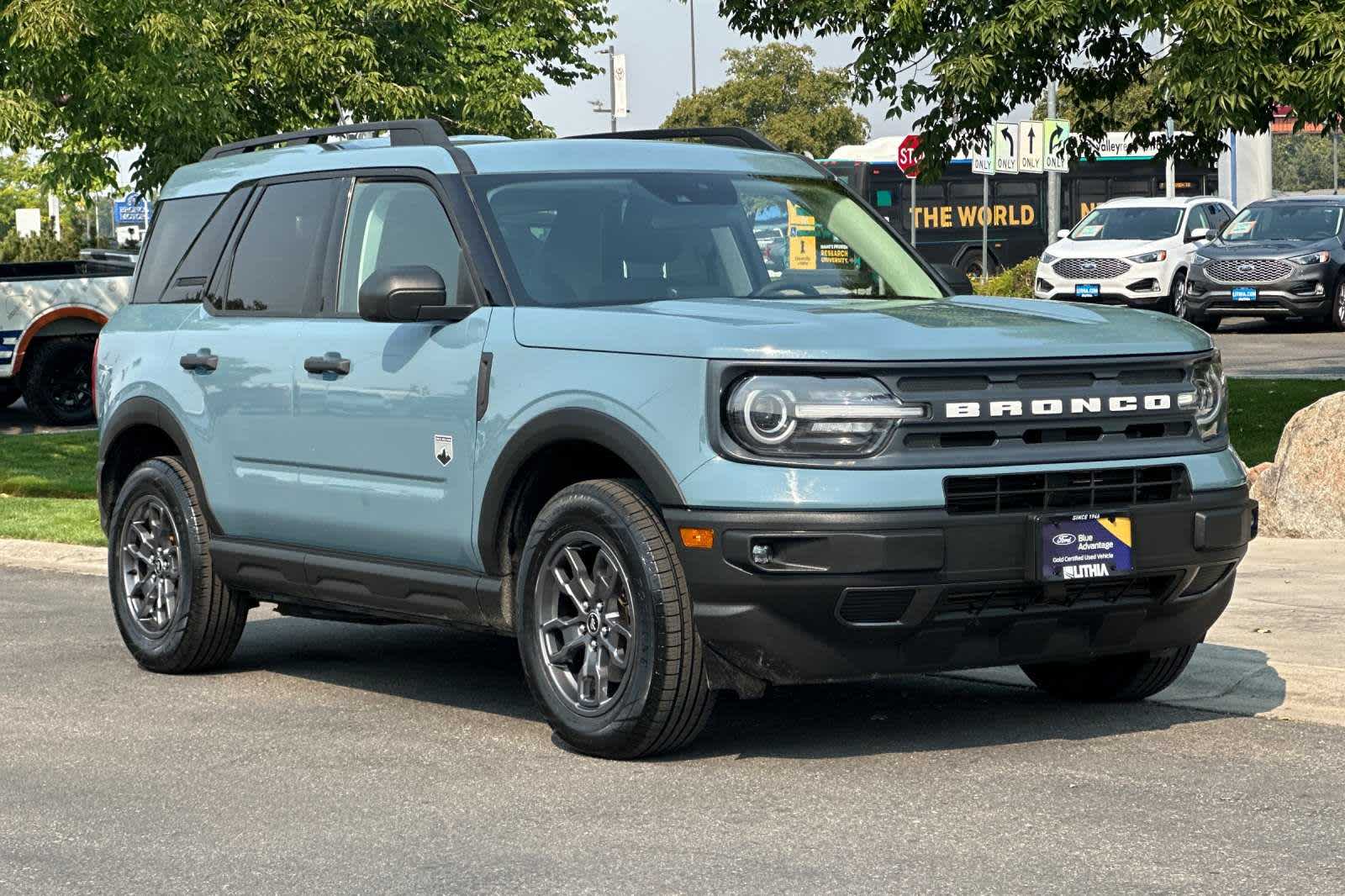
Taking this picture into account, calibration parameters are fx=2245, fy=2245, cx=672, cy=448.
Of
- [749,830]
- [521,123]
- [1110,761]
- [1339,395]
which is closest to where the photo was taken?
[749,830]

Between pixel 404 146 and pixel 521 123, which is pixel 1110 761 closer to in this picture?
pixel 404 146

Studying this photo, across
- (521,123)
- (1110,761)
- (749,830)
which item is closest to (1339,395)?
(1110,761)

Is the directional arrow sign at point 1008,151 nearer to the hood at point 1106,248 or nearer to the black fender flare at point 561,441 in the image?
the hood at point 1106,248

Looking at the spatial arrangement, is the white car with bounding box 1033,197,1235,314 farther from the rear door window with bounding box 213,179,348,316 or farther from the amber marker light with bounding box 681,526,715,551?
the amber marker light with bounding box 681,526,715,551

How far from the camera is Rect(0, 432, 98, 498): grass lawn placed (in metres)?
17.4

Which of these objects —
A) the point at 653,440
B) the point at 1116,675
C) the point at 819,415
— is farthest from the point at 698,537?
the point at 1116,675

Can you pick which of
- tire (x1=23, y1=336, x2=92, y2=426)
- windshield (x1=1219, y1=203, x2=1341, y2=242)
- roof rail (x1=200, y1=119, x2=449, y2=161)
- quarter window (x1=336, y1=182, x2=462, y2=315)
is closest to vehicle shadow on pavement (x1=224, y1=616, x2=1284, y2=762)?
quarter window (x1=336, y1=182, x2=462, y2=315)

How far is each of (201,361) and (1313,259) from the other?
25647 mm

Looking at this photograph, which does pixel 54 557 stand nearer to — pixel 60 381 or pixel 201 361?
pixel 201 361

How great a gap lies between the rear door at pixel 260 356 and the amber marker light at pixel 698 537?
2.08 m

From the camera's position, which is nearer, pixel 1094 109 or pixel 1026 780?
pixel 1026 780

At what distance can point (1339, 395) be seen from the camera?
11.9 m

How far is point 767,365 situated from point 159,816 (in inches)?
82.7

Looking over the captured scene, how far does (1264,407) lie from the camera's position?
18844 mm
